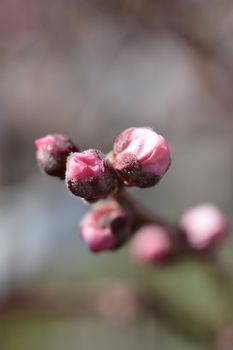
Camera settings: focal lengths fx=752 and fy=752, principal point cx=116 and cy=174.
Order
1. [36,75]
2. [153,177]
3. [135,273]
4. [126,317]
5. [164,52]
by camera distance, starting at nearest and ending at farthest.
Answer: [153,177]
[126,317]
[164,52]
[36,75]
[135,273]

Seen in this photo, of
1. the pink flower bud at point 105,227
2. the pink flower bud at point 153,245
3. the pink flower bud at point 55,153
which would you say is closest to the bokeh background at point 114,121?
the pink flower bud at point 153,245

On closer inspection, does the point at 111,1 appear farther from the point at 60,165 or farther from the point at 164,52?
the point at 60,165

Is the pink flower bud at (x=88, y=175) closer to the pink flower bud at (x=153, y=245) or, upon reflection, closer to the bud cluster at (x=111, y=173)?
the bud cluster at (x=111, y=173)

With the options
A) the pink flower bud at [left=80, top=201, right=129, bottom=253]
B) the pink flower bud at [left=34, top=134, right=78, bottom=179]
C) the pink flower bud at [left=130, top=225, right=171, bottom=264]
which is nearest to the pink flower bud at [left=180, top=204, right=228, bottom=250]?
the pink flower bud at [left=130, top=225, right=171, bottom=264]

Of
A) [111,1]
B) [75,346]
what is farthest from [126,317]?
[75,346]

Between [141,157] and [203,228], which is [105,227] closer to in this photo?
[141,157]

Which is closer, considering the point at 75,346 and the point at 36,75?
the point at 36,75
